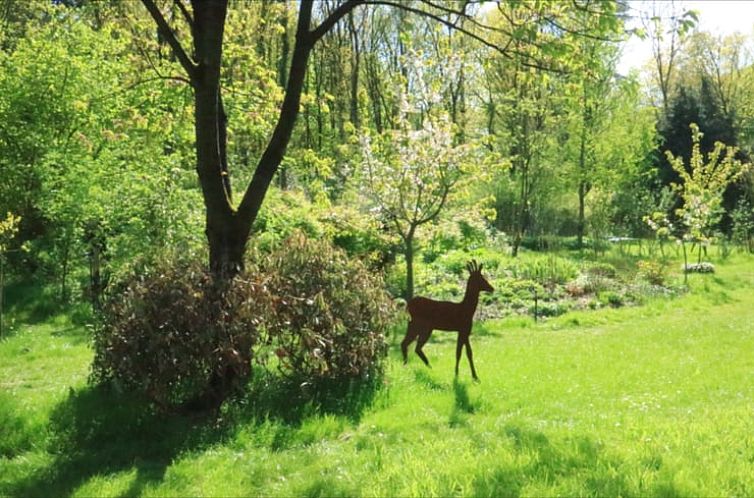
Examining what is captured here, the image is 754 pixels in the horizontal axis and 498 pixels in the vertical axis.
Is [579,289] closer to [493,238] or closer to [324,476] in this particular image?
[493,238]

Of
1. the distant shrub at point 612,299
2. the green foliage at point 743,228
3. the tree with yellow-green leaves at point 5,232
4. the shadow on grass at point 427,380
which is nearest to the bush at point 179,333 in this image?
the shadow on grass at point 427,380

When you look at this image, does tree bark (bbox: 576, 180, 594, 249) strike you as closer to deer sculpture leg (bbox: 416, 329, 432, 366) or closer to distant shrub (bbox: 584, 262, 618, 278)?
distant shrub (bbox: 584, 262, 618, 278)

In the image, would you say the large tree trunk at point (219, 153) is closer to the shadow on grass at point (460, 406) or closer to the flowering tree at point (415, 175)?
the shadow on grass at point (460, 406)

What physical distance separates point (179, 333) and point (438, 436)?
97.2 inches

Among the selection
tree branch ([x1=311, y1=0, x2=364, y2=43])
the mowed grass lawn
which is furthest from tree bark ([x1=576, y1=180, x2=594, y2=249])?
tree branch ([x1=311, y1=0, x2=364, y2=43])

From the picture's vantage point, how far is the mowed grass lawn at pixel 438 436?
12.5 feet

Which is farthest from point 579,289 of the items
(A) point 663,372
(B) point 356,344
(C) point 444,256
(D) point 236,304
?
(D) point 236,304

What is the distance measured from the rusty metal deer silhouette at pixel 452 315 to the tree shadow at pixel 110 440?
9.05ft

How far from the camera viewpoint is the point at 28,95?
44.0 ft

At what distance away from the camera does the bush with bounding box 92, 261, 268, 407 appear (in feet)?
17.1

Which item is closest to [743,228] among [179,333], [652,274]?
[652,274]

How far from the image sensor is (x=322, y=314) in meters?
6.08

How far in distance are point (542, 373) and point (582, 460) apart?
138 inches

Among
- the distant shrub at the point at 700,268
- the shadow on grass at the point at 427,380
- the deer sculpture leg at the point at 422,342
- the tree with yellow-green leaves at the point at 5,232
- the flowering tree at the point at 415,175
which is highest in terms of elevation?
the flowering tree at the point at 415,175
